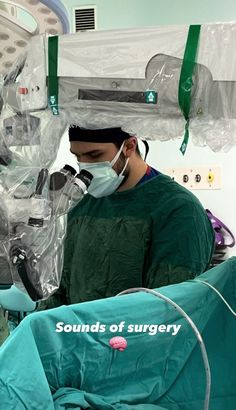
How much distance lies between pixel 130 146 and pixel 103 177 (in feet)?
0.40

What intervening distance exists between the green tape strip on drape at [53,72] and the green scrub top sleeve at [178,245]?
0.55 m

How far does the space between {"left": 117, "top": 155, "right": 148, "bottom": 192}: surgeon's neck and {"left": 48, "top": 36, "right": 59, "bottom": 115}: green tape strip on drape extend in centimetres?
52

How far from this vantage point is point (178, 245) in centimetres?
126

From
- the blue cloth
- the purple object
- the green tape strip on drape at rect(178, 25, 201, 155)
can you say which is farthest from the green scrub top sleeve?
the purple object

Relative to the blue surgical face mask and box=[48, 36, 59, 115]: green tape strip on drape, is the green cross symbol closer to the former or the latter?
box=[48, 36, 59, 115]: green tape strip on drape

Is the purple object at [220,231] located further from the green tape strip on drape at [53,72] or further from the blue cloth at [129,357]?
the green tape strip on drape at [53,72]

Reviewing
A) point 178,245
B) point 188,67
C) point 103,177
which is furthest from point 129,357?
point 188,67

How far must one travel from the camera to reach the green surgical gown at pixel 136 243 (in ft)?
4.17

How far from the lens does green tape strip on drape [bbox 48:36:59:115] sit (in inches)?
34.1

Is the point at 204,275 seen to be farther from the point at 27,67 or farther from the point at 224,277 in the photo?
the point at 27,67

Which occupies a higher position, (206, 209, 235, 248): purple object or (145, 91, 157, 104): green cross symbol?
(145, 91, 157, 104): green cross symbol

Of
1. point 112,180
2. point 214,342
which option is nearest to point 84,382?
point 214,342

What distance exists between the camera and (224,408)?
1054 millimetres

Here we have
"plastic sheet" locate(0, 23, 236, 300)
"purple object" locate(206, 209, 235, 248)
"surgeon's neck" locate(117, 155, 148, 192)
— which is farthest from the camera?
"purple object" locate(206, 209, 235, 248)
